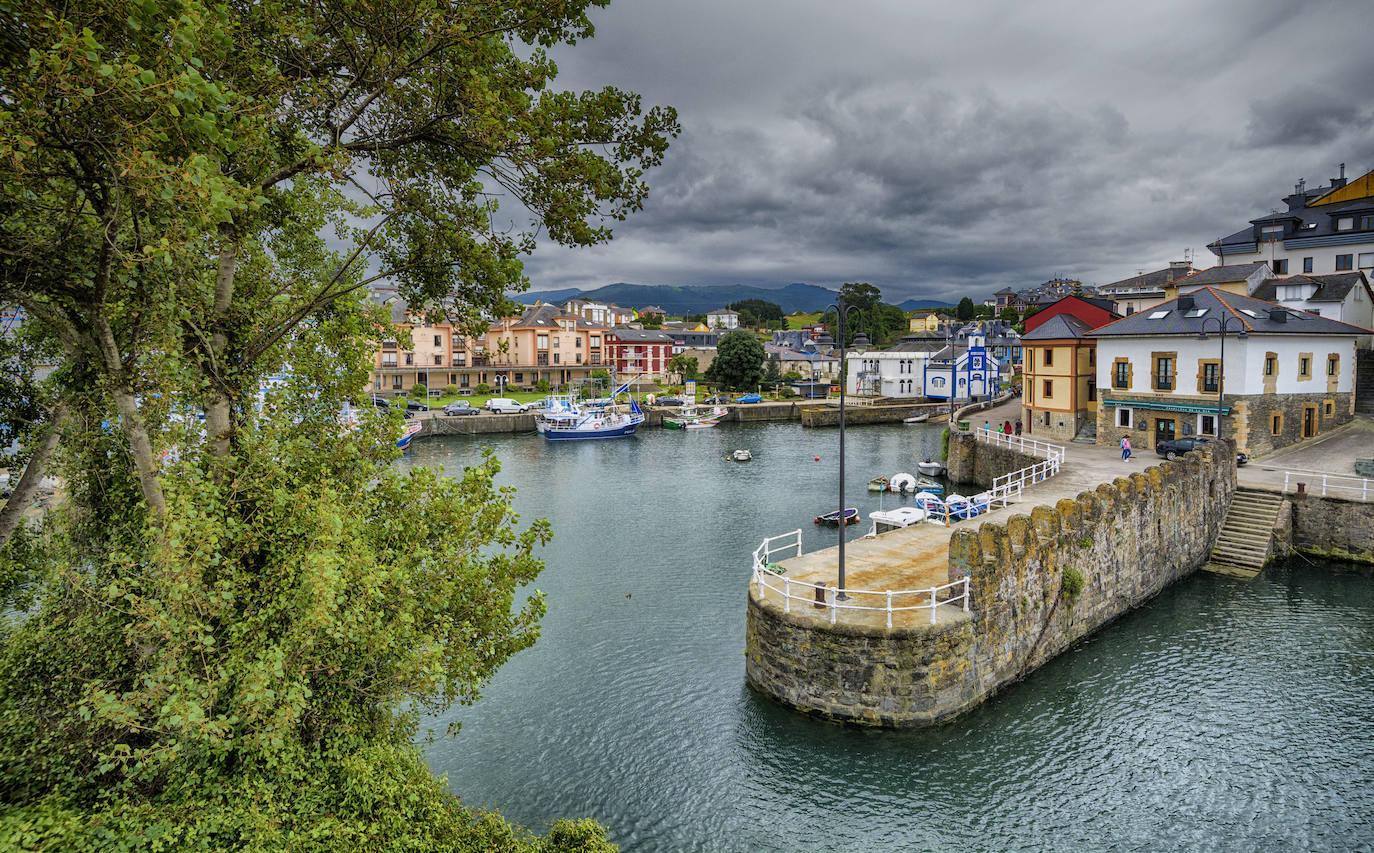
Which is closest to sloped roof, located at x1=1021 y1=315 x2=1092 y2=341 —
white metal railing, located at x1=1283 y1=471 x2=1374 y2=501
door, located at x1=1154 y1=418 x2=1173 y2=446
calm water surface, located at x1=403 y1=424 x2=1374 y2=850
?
door, located at x1=1154 y1=418 x2=1173 y2=446

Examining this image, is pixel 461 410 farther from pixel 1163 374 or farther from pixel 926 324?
pixel 926 324

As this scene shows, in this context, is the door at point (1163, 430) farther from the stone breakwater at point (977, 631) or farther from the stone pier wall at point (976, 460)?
the stone breakwater at point (977, 631)

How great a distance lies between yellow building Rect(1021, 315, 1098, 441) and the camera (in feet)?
152

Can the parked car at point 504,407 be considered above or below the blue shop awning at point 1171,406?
below

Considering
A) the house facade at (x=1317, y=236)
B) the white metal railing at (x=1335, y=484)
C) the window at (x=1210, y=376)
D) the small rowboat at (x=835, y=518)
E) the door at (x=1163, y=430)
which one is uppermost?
the house facade at (x=1317, y=236)

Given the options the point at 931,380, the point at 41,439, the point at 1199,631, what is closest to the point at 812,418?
the point at 931,380

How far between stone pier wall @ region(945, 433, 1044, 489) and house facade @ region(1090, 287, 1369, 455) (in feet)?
20.1

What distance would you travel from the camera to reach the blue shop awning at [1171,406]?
3741 centimetres

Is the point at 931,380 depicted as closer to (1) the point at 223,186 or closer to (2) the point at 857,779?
(2) the point at 857,779

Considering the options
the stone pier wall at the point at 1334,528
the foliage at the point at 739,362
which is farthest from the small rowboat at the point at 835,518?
the foliage at the point at 739,362

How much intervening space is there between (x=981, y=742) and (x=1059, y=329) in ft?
124

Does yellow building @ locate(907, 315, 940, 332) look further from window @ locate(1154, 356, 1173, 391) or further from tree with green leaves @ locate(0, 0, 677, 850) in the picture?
tree with green leaves @ locate(0, 0, 677, 850)

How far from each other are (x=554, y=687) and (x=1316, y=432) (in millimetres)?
43220

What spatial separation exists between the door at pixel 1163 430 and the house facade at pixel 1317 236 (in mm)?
29936
